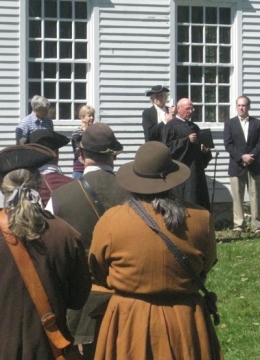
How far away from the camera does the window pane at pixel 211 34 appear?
53.2ft

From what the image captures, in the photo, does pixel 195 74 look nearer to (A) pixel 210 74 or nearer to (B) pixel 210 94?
(A) pixel 210 74

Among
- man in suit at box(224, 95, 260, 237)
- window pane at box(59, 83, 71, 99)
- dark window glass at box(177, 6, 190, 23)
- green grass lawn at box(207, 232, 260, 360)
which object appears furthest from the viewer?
dark window glass at box(177, 6, 190, 23)

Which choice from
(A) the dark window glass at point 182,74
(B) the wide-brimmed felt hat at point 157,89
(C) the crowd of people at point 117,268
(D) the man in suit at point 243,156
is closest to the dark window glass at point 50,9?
(B) the wide-brimmed felt hat at point 157,89

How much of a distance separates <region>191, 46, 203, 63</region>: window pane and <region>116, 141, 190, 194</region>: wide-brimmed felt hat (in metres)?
11.4

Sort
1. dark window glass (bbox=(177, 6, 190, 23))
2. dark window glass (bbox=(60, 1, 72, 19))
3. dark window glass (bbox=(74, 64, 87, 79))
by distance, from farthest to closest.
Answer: dark window glass (bbox=(177, 6, 190, 23))
dark window glass (bbox=(74, 64, 87, 79))
dark window glass (bbox=(60, 1, 72, 19))

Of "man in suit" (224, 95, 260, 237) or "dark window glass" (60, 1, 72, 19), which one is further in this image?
"dark window glass" (60, 1, 72, 19)

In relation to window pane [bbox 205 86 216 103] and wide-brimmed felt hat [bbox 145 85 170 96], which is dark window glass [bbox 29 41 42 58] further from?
window pane [bbox 205 86 216 103]

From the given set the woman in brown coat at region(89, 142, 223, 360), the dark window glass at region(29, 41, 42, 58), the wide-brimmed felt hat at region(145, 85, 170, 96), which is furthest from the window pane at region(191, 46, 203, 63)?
the woman in brown coat at region(89, 142, 223, 360)

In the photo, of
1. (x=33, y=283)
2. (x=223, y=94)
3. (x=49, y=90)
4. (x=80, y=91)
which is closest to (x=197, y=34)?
(x=223, y=94)

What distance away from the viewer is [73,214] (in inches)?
220

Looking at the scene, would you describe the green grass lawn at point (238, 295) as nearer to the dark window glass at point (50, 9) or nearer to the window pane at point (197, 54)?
the window pane at point (197, 54)

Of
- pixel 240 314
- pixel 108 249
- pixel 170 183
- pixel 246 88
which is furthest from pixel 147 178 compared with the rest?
pixel 246 88

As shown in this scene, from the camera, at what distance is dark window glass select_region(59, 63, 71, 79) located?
50.1 feet

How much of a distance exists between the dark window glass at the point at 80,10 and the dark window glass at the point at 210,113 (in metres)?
2.85
